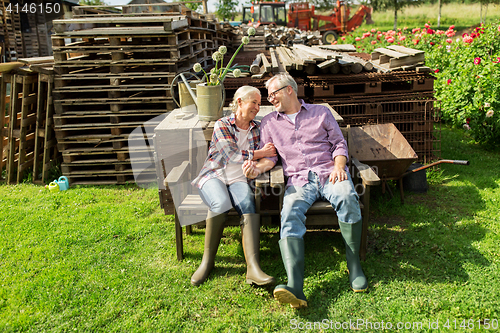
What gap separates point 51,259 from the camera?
Result: 11.9ft

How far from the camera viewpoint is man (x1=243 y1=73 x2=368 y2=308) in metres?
3.00

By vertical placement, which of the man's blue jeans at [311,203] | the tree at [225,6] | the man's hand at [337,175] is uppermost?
the tree at [225,6]

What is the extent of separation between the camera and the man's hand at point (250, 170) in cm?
337

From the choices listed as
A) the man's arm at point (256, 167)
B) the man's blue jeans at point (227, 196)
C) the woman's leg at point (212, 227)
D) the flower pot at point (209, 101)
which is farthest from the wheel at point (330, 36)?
the woman's leg at point (212, 227)

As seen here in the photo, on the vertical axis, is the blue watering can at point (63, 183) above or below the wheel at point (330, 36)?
below

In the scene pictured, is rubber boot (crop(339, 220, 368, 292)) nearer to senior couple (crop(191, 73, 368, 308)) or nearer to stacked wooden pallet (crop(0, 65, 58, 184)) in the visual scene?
senior couple (crop(191, 73, 368, 308))

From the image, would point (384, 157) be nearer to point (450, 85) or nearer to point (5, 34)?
point (450, 85)

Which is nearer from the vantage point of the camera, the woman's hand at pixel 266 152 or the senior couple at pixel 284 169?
the senior couple at pixel 284 169

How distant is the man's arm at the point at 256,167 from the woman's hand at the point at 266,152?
0.05 meters

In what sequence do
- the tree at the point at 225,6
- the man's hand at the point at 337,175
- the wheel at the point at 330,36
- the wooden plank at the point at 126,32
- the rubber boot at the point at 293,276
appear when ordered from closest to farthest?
the rubber boot at the point at 293,276 < the man's hand at the point at 337,175 < the wooden plank at the point at 126,32 < the wheel at the point at 330,36 < the tree at the point at 225,6

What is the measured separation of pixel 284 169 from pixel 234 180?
50 cm

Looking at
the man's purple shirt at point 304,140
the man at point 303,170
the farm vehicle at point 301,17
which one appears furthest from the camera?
the farm vehicle at point 301,17

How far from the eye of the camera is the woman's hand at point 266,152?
3508mm

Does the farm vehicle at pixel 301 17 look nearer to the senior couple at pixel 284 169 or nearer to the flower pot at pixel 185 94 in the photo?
the flower pot at pixel 185 94
